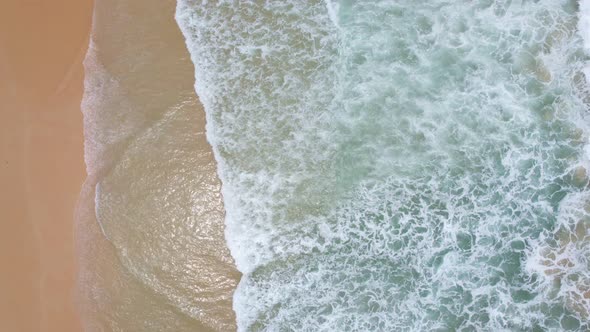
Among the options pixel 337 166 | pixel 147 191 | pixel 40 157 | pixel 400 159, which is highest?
pixel 40 157

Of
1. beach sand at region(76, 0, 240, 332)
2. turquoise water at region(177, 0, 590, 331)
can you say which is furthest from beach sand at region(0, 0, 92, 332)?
turquoise water at region(177, 0, 590, 331)

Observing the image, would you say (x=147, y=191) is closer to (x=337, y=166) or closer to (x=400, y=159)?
(x=337, y=166)

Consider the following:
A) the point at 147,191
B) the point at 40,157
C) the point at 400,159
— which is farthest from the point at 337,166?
the point at 40,157

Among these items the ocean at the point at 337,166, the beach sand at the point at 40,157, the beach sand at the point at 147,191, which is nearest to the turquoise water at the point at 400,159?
the ocean at the point at 337,166

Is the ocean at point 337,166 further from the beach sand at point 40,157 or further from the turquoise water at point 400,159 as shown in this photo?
the beach sand at point 40,157

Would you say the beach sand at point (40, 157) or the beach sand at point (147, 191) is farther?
the beach sand at point (40, 157)

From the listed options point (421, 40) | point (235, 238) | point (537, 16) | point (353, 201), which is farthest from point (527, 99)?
point (235, 238)
